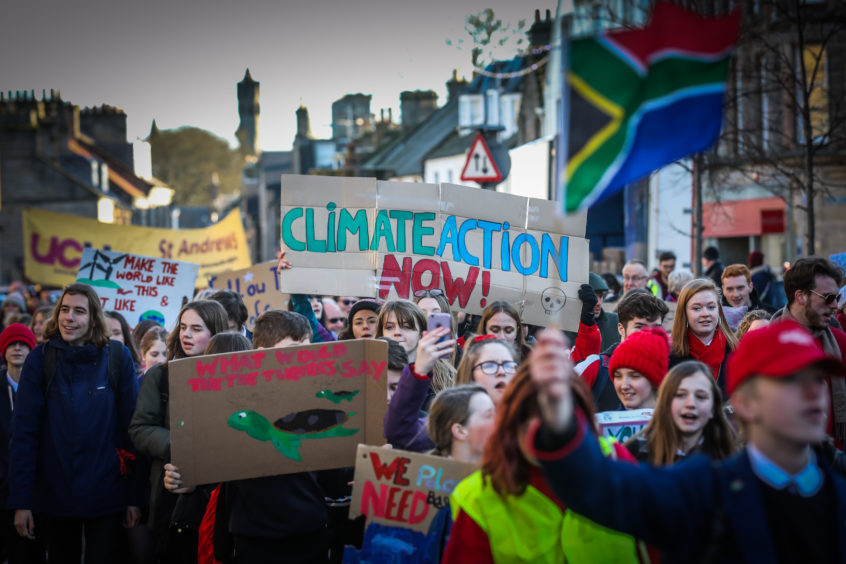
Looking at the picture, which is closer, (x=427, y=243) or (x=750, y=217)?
(x=427, y=243)

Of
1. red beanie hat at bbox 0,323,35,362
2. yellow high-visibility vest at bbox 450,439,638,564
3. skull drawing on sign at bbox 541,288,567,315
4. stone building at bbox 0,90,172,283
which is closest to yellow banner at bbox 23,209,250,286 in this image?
red beanie hat at bbox 0,323,35,362

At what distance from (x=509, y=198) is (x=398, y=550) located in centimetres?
419

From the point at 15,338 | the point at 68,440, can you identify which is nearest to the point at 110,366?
the point at 68,440

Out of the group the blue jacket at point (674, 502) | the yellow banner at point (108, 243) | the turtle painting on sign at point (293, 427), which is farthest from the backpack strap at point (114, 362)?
the yellow banner at point (108, 243)

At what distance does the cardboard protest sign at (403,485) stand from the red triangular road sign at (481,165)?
8.37 metres

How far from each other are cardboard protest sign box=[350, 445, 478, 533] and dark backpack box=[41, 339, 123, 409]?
233 centimetres

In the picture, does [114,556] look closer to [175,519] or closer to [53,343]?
[175,519]

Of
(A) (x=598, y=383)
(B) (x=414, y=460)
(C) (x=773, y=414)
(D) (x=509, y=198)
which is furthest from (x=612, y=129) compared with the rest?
(D) (x=509, y=198)

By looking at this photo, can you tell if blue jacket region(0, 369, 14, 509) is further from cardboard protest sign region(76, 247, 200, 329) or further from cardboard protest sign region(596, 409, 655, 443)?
cardboard protest sign region(596, 409, 655, 443)

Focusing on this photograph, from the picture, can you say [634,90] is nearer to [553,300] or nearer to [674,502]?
[674,502]

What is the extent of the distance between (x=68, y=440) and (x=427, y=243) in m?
3.19

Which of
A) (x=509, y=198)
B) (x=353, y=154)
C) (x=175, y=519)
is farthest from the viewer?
(x=353, y=154)

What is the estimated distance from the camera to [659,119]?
110 inches

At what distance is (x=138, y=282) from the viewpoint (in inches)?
405
